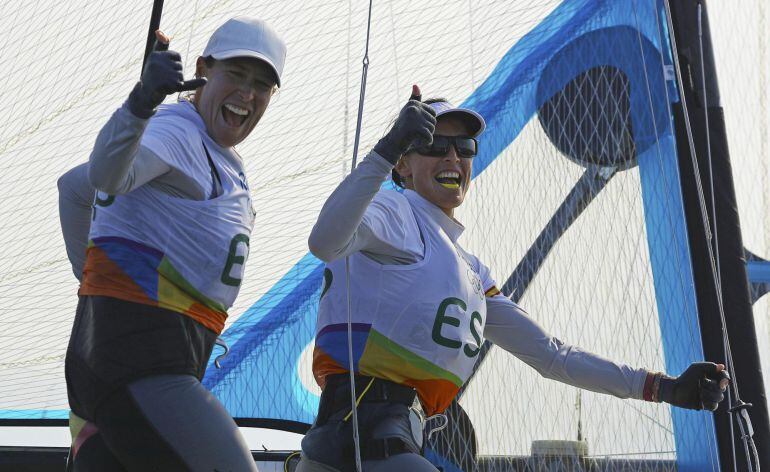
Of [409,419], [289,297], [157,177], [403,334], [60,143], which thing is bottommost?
[409,419]

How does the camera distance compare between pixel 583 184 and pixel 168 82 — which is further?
pixel 583 184

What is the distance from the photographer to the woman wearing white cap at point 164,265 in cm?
114

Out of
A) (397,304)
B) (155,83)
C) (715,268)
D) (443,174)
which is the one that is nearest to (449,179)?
(443,174)

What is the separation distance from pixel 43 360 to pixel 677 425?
4.65ft

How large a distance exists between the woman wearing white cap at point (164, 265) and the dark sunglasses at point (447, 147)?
316mm

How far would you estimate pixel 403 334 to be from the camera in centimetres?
138

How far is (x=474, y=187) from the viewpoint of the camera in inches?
86.9

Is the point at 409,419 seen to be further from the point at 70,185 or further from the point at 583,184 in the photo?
the point at 583,184

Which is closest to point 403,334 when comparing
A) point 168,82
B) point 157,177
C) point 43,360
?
point 157,177

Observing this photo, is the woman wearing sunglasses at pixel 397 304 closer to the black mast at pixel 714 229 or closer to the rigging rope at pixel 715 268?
the rigging rope at pixel 715 268

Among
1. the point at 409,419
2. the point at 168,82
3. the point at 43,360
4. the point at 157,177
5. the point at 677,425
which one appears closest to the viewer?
the point at 168,82

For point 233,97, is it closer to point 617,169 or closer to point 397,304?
point 397,304

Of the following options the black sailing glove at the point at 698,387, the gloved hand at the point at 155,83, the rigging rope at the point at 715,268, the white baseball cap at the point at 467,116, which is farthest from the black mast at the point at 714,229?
the gloved hand at the point at 155,83

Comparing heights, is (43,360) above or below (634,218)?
below
